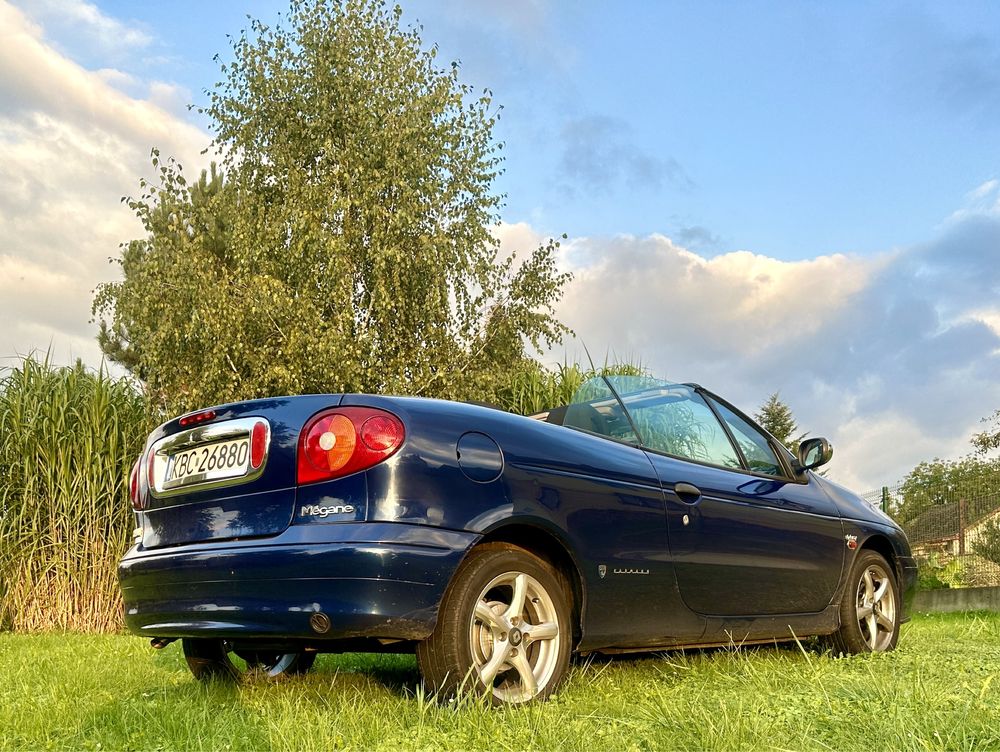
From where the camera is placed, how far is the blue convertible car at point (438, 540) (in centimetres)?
330

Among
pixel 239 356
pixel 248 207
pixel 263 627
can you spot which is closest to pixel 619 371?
pixel 239 356

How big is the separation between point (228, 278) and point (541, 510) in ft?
52.6

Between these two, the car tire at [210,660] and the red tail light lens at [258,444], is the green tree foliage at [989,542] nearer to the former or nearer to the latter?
the car tire at [210,660]

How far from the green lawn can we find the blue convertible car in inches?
8.7

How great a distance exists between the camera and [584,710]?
3529 mm

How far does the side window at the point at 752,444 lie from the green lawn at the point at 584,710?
0.98 metres

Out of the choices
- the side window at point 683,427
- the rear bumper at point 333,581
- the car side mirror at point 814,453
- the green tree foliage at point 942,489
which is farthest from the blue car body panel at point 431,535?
the green tree foliage at point 942,489

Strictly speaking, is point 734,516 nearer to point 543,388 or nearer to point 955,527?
point 543,388

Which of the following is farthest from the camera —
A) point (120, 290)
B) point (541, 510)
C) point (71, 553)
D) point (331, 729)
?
point (120, 290)

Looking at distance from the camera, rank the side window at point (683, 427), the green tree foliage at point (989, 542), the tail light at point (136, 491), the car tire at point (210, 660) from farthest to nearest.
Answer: the green tree foliage at point (989, 542) < the side window at point (683, 427) < the car tire at point (210, 660) < the tail light at point (136, 491)

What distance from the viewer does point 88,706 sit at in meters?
4.10

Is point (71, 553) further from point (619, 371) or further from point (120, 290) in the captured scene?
point (120, 290)

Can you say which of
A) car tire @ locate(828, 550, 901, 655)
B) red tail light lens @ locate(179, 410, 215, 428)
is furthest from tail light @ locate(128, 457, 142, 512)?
car tire @ locate(828, 550, 901, 655)

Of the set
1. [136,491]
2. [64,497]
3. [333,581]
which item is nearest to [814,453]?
[333,581]
